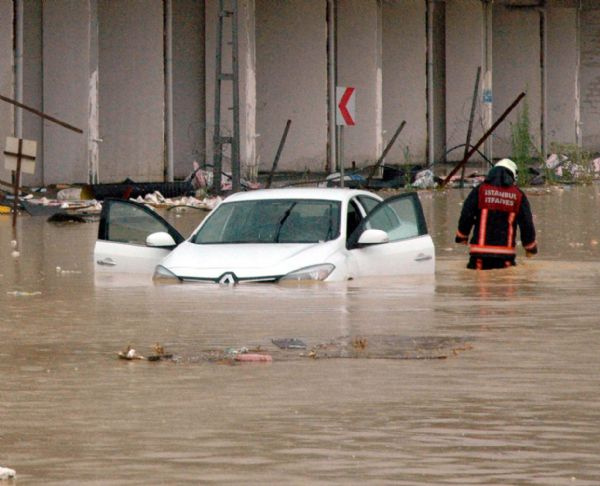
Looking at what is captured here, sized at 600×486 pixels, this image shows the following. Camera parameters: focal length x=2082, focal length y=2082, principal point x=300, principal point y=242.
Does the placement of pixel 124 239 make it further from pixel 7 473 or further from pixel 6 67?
pixel 6 67

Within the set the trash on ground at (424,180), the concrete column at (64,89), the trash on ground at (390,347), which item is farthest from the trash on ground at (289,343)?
the trash on ground at (424,180)

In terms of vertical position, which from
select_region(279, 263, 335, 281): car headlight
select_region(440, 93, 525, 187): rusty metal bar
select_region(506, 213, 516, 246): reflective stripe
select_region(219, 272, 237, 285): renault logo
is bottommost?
select_region(219, 272, 237, 285): renault logo

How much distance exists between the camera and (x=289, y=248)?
18.5 metres

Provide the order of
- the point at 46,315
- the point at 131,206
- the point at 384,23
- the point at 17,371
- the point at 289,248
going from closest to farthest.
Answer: the point at 17,371, the point at 46,315, the point at 289,248, the point at 131,206, the point at 384,23

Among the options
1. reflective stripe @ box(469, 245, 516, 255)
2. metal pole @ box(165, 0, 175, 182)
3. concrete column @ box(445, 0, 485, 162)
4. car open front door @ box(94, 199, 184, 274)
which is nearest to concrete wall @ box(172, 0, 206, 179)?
metal pole @ box(165, 0, 175, 182)

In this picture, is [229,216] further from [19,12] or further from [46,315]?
[19,12]

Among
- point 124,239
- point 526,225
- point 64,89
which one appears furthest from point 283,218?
point 64,89

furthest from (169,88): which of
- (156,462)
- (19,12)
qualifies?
(156,462)

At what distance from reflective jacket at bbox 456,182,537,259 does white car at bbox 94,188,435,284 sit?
1.94 feet

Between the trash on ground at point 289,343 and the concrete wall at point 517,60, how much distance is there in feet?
130

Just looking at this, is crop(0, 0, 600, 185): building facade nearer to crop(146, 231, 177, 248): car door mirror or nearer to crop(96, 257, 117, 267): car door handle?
crop(96, 257, 117, 267): car door handle

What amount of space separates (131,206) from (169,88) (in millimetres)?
18496

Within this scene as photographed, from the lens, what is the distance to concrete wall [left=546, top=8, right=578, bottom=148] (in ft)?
184

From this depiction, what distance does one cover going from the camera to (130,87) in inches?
1489
